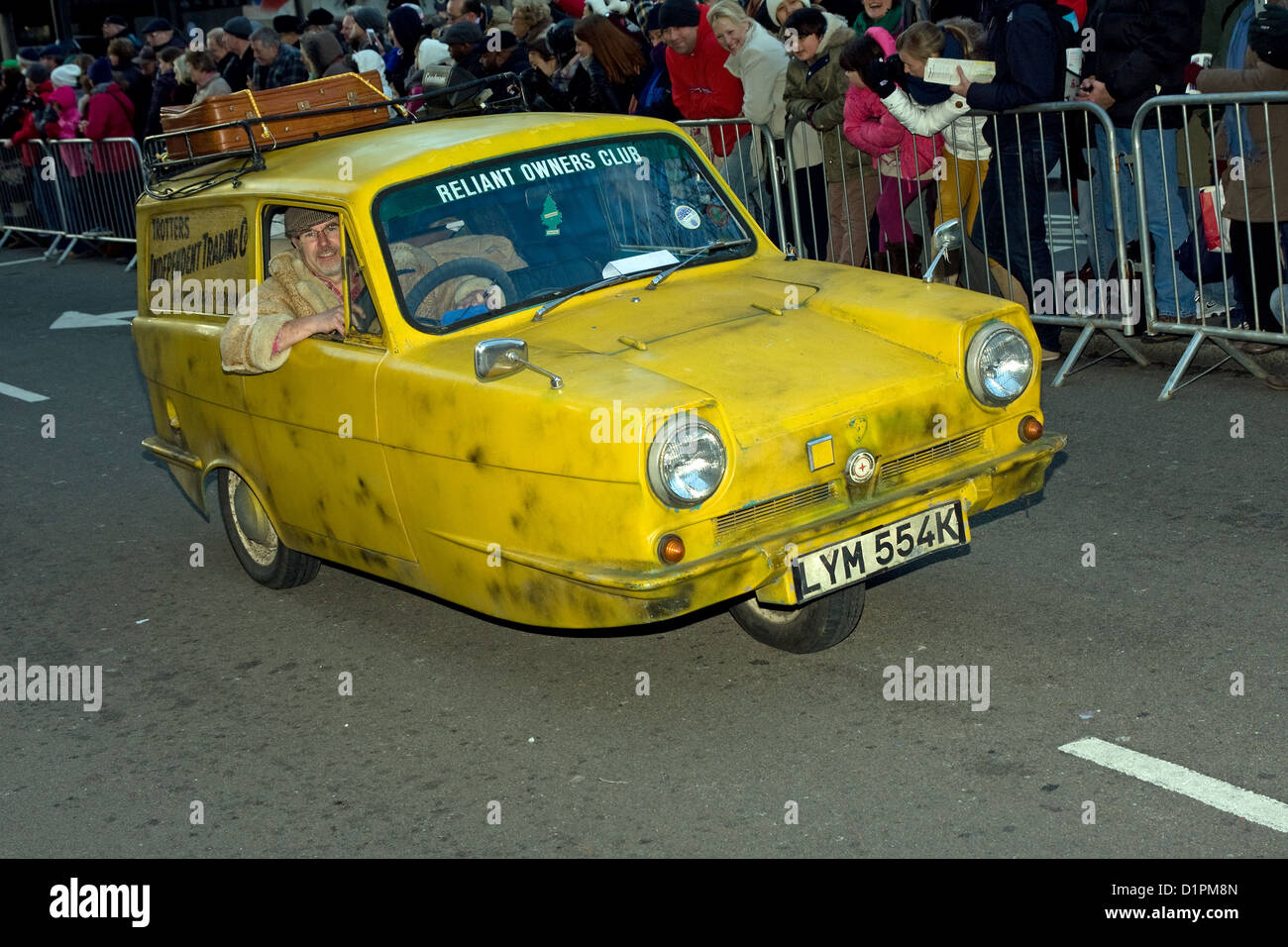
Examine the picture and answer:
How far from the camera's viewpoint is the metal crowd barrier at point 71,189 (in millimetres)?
18078

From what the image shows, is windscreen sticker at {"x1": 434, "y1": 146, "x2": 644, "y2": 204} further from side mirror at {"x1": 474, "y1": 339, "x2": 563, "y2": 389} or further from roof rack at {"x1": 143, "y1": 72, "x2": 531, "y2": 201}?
side mirror at {"x1": 474, "y1": 339, "x2": 563, "y2": 389}

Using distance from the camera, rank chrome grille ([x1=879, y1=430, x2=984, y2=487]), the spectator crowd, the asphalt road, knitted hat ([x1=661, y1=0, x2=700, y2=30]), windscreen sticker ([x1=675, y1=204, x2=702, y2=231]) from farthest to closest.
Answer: knitted hat ([x1=661, y1=0, x2=700, y2=30]) < the spectator crowd < windscreen sticker ([x1=675, y1=204, x2=702, y2=231]) < chrome grille ([x1=879, y1=430, x2=984, y2=487]) < the asphalt road

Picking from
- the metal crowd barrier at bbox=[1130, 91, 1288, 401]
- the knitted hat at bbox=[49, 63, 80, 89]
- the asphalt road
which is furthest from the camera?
the knitted hat at bbox=[49, 63, 80, 89]

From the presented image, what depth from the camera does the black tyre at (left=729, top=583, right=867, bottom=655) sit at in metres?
5.53

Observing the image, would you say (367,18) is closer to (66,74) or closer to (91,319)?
(66,74)

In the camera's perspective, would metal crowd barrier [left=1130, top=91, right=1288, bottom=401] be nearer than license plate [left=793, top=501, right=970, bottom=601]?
No

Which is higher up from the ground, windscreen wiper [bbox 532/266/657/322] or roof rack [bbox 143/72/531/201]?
roof rack [bbox 143/72/531/201]

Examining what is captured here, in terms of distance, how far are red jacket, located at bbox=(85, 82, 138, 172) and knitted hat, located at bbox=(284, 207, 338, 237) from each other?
1250cm

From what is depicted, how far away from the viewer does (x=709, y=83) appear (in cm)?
1155

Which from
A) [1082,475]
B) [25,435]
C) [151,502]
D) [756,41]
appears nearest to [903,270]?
[756,41]

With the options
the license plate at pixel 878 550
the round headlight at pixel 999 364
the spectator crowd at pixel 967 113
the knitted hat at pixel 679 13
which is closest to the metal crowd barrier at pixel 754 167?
the spectator crowd at pixel 967 113

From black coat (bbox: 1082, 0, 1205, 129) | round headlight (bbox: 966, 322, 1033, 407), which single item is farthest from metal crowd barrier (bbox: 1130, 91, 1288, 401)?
round headlight (bbox: 966, 322, 1033, 407)

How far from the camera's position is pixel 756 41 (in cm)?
1099

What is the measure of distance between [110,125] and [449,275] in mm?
13777
